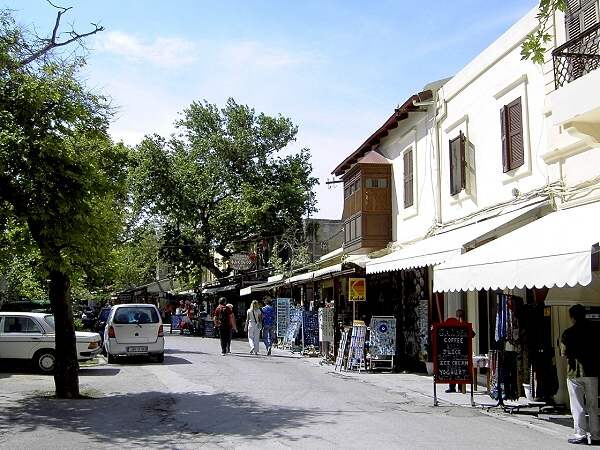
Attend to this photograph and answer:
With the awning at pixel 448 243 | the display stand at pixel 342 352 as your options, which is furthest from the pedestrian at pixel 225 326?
the awning at pixel 448 243

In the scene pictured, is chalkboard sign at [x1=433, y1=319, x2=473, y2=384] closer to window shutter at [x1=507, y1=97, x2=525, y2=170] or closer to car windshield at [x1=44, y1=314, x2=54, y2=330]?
window shutter at [x1=507, y1=97, x2=525, y2=170]

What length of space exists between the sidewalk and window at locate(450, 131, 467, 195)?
4.67 m

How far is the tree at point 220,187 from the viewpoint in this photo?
1534 inches

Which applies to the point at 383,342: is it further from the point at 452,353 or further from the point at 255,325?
the point at 255,325

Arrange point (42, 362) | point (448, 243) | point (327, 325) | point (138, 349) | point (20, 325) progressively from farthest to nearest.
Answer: point (327, 325)
point (138, 349)
point (20, 325)
point (42, 362)
point (448, 243)

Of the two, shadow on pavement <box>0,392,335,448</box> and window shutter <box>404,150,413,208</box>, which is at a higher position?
window shutter <box>404,150,413,208</box>

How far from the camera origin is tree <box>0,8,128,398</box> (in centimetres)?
1066

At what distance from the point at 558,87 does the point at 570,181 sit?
5.27ft

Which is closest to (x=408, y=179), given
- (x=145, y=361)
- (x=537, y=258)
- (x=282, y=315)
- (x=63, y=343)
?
(x=145, y=361)

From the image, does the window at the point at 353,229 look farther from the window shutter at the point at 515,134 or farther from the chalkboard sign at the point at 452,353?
the chalkboard sign at the point at 452,353

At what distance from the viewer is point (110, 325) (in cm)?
1894

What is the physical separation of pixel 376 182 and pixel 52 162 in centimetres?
1200

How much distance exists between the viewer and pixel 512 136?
13.7 meters

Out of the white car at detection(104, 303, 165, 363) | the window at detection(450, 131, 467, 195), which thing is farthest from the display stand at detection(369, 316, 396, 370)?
the white car at detection(104, 303, 165, 363)
